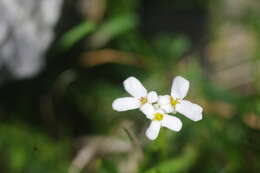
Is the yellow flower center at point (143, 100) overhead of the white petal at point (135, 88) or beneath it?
beneath

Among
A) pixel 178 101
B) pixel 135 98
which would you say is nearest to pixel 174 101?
pixel 178 101

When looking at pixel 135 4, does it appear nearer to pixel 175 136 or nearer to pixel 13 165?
pixel 175 136

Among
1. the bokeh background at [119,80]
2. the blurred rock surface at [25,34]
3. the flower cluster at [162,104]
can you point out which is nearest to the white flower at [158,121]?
the flower cluster at [162,104]

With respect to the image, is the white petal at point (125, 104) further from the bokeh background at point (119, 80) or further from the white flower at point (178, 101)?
the bokeh background at point (119, 80)

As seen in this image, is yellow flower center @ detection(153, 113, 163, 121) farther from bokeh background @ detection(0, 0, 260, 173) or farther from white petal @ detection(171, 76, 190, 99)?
bokeh background @ detection(0, 0, 260, 173)

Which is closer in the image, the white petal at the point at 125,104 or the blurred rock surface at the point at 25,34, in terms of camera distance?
the white petal at the point at 125,104

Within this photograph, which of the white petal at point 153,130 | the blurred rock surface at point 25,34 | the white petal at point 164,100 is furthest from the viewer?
the blurred rock surface at point 25,34
